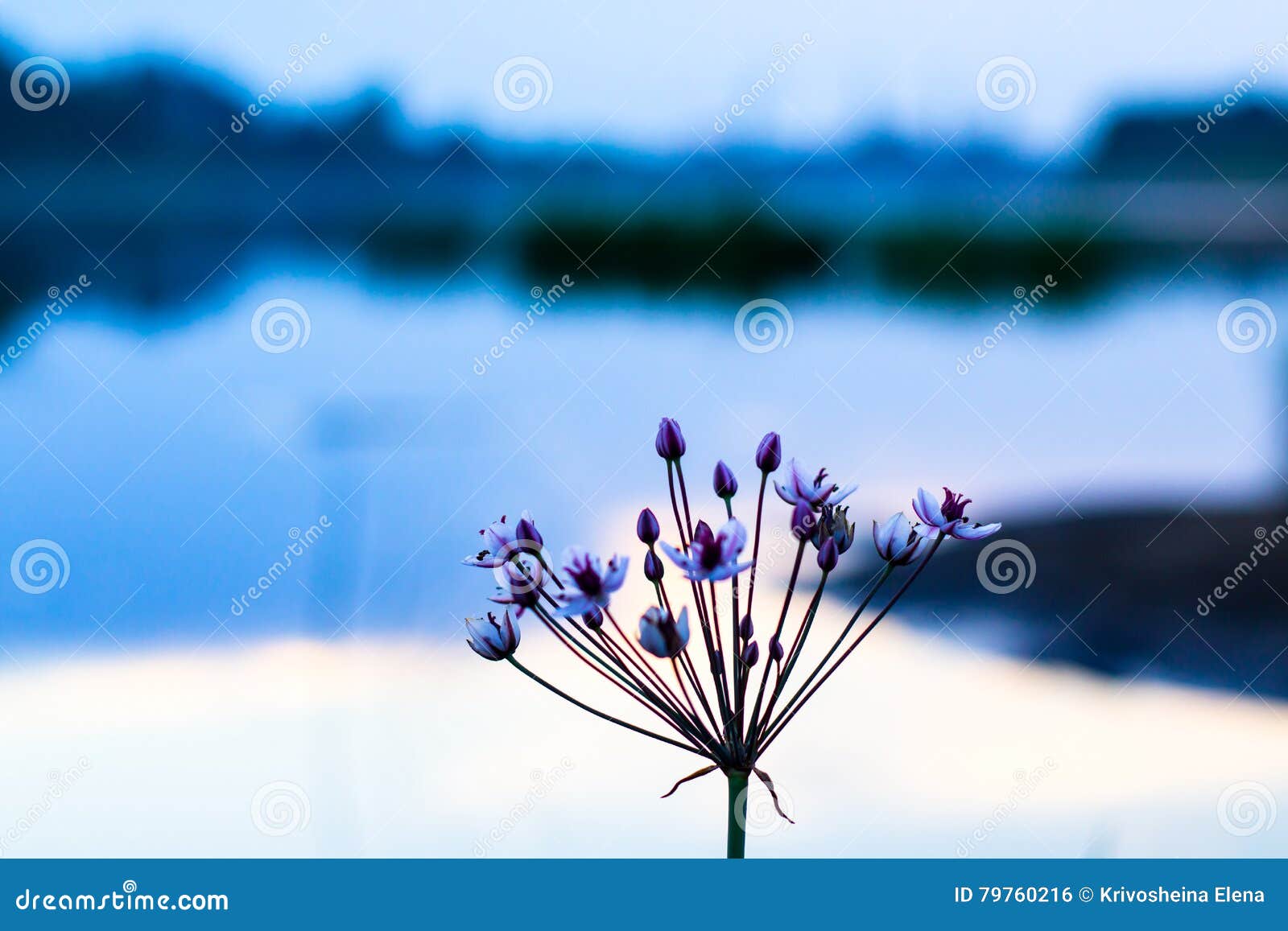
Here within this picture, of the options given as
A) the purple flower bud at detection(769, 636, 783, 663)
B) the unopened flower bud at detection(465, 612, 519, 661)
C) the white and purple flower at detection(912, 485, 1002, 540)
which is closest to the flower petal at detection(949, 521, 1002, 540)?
the white and purple flower at detection(912, 485, 1002, 540)

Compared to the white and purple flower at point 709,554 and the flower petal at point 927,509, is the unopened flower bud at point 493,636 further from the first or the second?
the flower petal at point 927,509

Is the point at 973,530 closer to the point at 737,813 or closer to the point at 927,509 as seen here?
A: the point at 927,509

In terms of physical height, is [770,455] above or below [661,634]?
above

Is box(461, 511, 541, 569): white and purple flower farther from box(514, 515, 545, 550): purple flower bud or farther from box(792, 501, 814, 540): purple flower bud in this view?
box(792, 501, 814, 540): purple flower bud

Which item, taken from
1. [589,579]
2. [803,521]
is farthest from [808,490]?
[589,579]

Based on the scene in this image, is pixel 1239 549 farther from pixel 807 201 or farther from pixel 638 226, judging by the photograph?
pixel 638 226

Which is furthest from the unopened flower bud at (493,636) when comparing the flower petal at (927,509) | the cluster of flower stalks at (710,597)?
the flower petal at (927,509)
